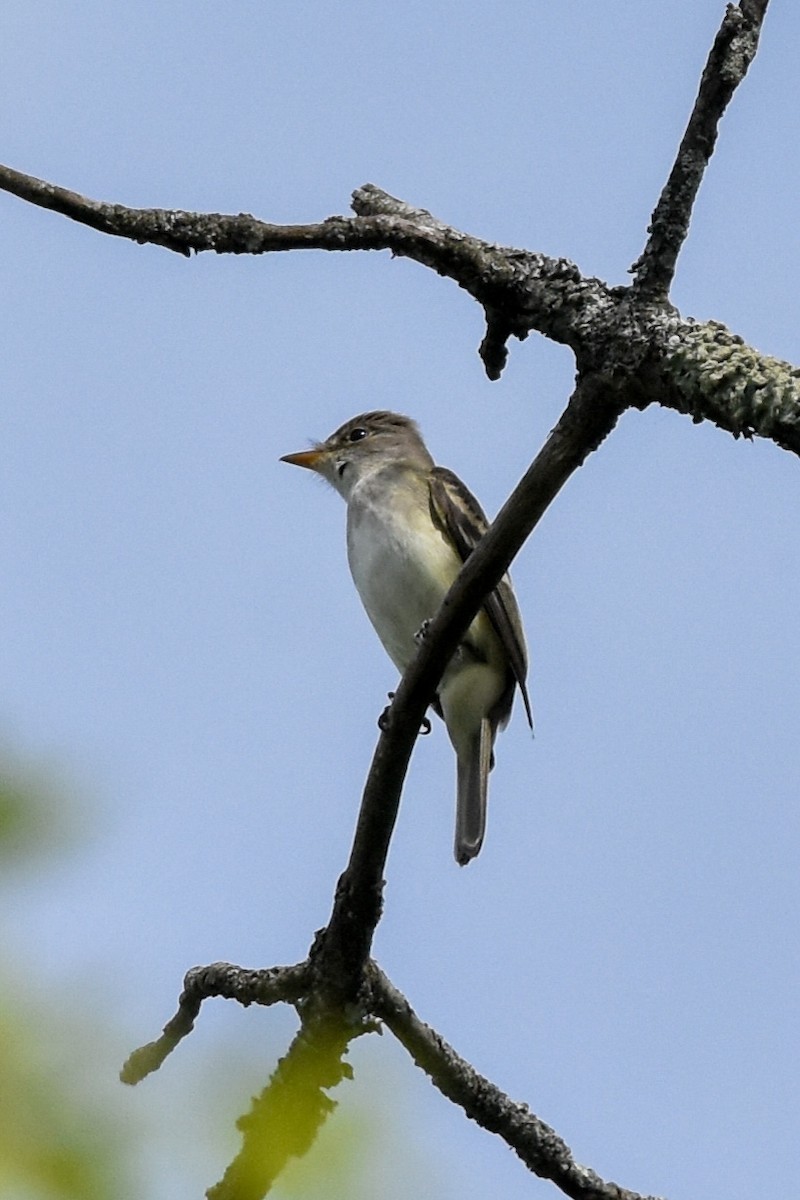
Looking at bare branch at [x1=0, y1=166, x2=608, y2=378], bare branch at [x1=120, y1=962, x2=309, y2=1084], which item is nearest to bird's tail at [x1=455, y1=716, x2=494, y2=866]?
bare branch at [x1=120, y1=962, x2=309, y2=1084]

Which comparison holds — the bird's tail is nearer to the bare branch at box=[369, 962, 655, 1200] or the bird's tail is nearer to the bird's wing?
the bird's wing

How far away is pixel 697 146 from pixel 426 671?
1.35 meters

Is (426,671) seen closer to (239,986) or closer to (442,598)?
(239,986)

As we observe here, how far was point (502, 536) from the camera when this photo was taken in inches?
132

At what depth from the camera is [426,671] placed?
3777 mm

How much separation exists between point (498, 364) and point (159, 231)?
2.74 feet

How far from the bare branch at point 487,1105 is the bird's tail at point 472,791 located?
2.51 m

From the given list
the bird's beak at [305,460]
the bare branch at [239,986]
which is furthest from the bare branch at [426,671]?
the bird's beak at [305,460]

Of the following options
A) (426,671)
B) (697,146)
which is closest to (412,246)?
(697,146)

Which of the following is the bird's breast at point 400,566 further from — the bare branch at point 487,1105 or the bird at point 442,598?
the bare branch at point 487,1105

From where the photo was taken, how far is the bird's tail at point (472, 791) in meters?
6.58

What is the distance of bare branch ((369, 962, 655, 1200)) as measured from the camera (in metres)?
3.78

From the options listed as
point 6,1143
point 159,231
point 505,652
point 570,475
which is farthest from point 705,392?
point 505,652

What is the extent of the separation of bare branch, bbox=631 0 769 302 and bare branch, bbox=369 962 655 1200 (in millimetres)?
1858
